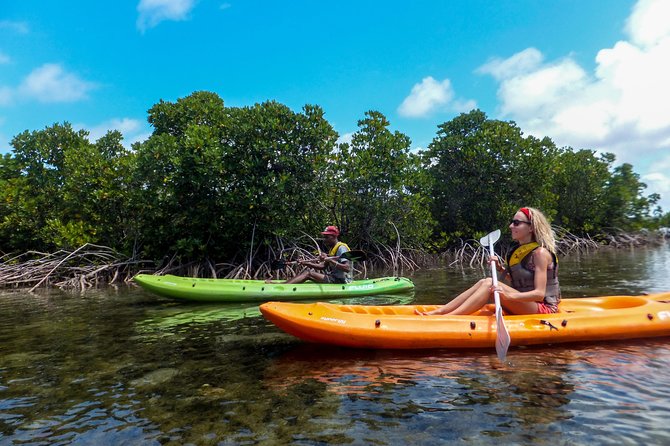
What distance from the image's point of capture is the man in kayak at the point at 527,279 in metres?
4.20

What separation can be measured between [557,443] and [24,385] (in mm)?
3901

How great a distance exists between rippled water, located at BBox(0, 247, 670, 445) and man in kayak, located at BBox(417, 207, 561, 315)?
480 millimetres

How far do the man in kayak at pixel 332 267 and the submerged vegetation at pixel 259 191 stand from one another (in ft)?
11.2

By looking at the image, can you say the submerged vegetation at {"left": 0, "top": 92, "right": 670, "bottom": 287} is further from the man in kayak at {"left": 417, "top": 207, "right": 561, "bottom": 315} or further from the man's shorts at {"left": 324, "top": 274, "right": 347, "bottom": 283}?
the man in kayak at {"left": 417, "top": 207, "right": 561, "bottom": 315}

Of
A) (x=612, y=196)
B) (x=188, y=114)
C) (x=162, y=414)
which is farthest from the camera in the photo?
(x=612, y=196)

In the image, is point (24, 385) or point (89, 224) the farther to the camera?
point (89, 224)

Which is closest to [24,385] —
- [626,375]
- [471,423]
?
[471,423]

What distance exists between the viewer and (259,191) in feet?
39.2

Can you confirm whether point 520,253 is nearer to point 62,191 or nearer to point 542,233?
point 542,233

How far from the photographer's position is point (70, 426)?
2701mm

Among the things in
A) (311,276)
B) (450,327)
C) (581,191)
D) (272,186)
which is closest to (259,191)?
(272,186)

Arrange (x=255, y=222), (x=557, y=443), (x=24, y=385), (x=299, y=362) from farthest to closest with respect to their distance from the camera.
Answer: (x=255, y=222) → (x=299, y=362) → (x=24, y=385) → (x=557, y=443)

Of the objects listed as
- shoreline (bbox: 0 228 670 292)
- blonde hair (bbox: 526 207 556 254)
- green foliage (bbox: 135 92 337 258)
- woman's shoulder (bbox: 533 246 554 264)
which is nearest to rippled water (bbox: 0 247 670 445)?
woman's shoulder (bbox: 533 246 554 264)

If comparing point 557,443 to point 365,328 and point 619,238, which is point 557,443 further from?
point 619,238
